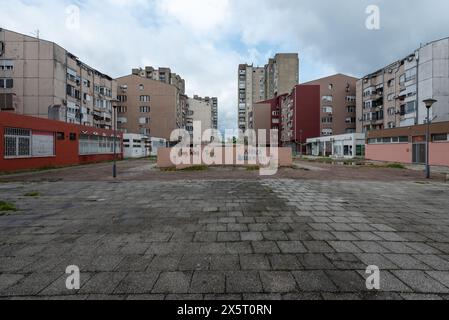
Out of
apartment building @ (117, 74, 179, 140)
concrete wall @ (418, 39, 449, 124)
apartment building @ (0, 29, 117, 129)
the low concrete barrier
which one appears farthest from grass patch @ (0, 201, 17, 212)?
apartment building @ (117, 74, 179, 140)

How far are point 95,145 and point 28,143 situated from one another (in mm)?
11406

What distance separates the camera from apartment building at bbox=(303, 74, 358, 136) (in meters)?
60.7

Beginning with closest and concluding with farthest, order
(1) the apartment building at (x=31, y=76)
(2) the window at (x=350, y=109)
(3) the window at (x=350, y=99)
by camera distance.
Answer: (1) the apartment building at (x=31, y=76), (3) the window at (x=350, y=99), (2) the window at (x=350, y=109)

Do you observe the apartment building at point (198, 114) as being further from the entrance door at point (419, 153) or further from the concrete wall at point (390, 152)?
the entrance door at point (419, 153)

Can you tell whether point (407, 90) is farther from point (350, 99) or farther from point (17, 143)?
point (17, 143)

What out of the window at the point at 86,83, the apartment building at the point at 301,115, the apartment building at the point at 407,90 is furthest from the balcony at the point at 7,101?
the apartment building at the point at 407,90

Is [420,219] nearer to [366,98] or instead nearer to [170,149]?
[170,149]

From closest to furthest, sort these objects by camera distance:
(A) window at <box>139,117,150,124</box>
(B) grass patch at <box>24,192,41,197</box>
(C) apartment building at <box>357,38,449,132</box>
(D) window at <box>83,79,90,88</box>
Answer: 1. (B) grass patch at <box>24,192,41,197</box>
2. (C) apartment building at <box>357,38,449,132</box>
3. (D) window at <box>83,79,90,88</box>
4. (A) window at <box>139,117,150,124</box>

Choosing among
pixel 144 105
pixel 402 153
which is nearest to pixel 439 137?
pixel 402 153

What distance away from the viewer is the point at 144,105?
59.8 m

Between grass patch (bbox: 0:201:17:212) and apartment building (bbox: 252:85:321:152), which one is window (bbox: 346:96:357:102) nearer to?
apartment building (bbox: 252:85:321:152)

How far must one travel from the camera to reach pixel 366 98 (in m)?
52.1

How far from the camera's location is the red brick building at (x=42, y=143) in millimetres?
17484

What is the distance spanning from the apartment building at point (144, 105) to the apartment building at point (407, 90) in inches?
1756
